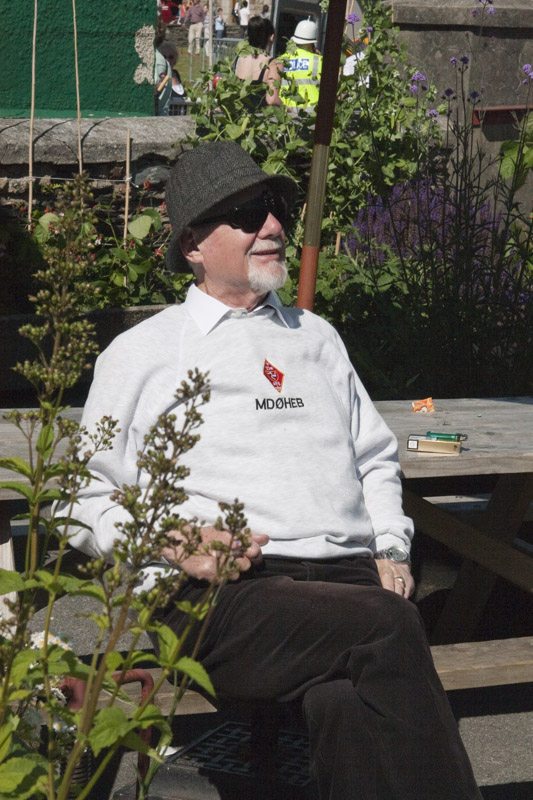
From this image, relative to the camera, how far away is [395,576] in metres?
2.59

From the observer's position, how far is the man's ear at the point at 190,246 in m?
2.89

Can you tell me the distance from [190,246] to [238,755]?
131cm


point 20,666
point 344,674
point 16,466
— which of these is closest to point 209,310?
point 344,674

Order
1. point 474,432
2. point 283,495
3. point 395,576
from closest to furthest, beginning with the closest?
1. point 283,495
2. point 395,576
3. point 474,432

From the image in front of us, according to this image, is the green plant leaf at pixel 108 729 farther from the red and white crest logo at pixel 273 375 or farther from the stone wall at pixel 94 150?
the stone wall at pixel 94 150

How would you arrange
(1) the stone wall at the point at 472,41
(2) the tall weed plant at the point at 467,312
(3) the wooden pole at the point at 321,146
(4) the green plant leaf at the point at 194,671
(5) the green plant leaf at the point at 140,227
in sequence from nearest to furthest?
1. (4) the green plant leaf at the point at 194,671
2. (3) the wooden pole at the point at 321,146
3. (2) the tall weed plant at the point at 467,312
4. (5) the green plant leaf at the point at 140,227
5. (1) the stone wall at the point at 472,41

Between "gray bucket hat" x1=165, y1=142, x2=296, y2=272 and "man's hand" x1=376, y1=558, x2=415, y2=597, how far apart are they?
1.00 m

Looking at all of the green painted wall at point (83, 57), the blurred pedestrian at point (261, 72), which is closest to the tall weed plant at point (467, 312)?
the blurred pedestrian at point (261, 72)

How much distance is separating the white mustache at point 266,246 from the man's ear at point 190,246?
0.51 feet

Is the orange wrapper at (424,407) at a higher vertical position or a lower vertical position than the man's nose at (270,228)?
lower

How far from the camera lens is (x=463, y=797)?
198 cm

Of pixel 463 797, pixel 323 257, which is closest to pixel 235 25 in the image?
pixel 323 257

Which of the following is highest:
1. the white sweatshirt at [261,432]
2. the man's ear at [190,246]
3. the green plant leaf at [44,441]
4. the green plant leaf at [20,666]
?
the green plant leaf at [44,441]

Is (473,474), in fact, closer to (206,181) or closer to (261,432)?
(261,432)
